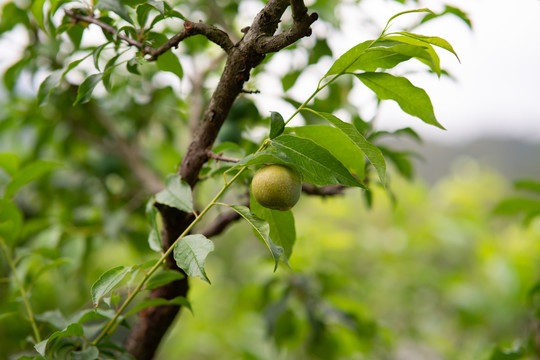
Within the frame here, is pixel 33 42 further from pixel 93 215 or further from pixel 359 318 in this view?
pixel 359 318

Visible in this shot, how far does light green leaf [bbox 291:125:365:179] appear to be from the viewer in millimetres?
391

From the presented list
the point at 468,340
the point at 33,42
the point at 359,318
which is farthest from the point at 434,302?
the point at 33,42

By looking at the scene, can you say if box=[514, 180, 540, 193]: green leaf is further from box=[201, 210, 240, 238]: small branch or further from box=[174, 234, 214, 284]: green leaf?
box=[174, 234, 214, 284]: green leaf

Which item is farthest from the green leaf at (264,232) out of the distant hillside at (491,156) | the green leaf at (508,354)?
the distant hillside at (491,156)

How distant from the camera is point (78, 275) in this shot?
1074mm

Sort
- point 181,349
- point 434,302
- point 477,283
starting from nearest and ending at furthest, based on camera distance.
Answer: point 181,349 < point 477,283 < point 434,302

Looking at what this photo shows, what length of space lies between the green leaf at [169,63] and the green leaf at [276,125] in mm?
181

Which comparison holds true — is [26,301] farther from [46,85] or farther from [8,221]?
[46,85]

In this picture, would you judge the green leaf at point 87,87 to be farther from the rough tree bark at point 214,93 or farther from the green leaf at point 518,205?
the green leaf at point 518,205

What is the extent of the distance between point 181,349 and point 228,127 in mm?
1000

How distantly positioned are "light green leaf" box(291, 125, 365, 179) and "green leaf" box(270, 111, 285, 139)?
0.04 m

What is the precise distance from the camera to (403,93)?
0.38 metres

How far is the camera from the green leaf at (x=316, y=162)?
1.19 ft

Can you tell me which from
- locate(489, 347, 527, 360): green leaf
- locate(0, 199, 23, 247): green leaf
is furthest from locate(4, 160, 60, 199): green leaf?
locate(489, 347, 527, 360): green leaf
